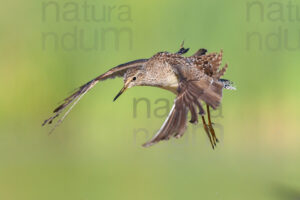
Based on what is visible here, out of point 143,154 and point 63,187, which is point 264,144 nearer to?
point 143,154

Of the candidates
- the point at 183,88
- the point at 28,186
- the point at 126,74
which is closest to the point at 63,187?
the point at 28,186

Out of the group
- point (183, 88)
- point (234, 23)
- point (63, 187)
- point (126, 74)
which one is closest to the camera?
point (183, 88)

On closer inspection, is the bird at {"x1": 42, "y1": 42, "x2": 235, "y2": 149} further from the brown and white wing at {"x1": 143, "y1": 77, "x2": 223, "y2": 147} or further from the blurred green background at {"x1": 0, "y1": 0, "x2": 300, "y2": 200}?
the blurred green background at {"x1": 0, "y1": 0, "x2": 300, "y2": 200}

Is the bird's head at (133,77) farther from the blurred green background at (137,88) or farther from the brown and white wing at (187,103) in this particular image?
the blurred green background at (137,88)

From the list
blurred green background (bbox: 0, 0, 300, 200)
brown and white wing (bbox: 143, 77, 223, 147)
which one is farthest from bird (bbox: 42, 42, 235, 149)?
blurred green background (bbox: 0, 0, 300, 200)

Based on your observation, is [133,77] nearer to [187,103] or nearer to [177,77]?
[177,77]
